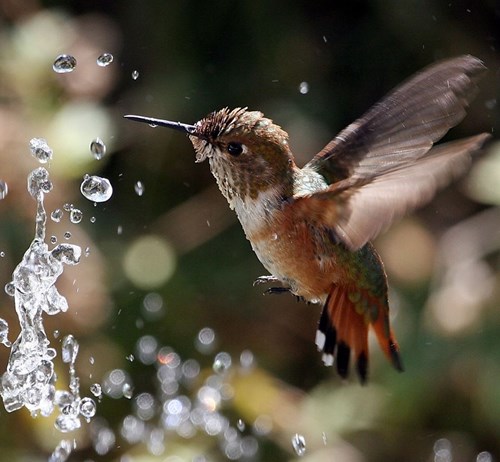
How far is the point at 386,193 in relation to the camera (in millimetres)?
2125

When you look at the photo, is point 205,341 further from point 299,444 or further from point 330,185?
point 330,185

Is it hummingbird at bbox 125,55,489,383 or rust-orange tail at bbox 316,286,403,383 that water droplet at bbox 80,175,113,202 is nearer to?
hummingbird at bbox 125,55,489,383

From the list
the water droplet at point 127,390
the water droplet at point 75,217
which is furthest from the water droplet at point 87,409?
the water droplet at point 75,217

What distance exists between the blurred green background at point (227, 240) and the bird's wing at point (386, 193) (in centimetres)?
189

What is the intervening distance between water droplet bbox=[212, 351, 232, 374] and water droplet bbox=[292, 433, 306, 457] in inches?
18.2

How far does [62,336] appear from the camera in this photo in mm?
4242

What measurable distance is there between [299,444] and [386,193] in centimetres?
226

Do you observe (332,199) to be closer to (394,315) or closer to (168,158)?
(394,315)

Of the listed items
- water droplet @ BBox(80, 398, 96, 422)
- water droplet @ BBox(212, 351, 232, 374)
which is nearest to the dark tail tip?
water droplet @ BBox(80, 398, 96, 422)

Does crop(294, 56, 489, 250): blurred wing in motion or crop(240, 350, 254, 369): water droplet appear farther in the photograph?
crop(240, 350, 254, 369): water droplet

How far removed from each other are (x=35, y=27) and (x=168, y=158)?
3.00 feet

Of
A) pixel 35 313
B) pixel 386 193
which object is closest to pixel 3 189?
pixel 35 313

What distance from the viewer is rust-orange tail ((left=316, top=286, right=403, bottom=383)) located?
282 centimetres

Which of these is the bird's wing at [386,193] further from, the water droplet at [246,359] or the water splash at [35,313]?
the water droplet at [246,359]
